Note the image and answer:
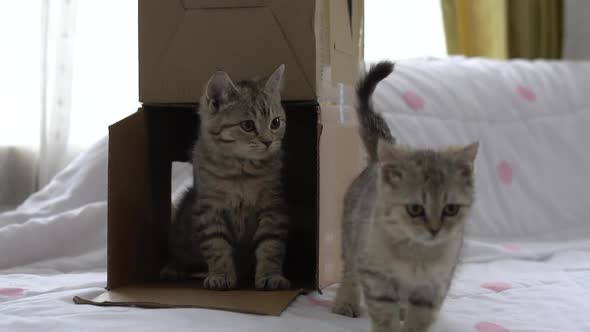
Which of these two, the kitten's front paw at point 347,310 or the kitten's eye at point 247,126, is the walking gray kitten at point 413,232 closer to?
the kitten's front paw at point 347,310

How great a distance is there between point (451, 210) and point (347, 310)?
381mm

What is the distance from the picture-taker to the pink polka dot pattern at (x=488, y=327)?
3.95 ft

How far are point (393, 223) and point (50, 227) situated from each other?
1.24 metres

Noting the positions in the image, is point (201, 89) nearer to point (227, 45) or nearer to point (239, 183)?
point (227, 45)

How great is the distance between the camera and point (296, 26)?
1.52m

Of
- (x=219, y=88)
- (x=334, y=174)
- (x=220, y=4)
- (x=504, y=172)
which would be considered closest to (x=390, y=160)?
(x=334, y=174)

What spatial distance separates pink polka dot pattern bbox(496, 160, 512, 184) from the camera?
93.4 inches

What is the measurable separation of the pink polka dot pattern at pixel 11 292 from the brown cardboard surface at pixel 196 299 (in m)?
0.18

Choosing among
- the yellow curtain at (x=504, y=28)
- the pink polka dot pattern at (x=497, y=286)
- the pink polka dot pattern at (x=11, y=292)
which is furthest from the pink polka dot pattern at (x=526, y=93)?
the pink polka dot pattern at (x=11, y=292)

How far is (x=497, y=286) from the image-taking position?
1.56 metres

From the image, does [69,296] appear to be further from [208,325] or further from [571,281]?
[571,281]

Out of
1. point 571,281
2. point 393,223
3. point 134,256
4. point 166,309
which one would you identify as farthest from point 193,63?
point 571,281

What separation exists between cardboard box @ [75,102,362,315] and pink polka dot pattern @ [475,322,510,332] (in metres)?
0.41

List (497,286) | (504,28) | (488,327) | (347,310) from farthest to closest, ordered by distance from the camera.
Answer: (504,28), (497,286), (347,310), (488,327)
